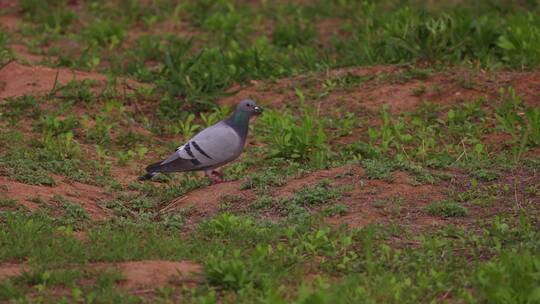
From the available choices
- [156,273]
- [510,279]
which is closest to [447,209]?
[510,279]

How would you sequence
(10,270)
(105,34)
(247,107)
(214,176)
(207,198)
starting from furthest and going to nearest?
(105,34) → (247,107) → (214,176) → (207,198) → (10,270)

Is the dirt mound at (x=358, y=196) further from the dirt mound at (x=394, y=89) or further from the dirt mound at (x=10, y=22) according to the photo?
the dirt mound at (x=10, y=22)

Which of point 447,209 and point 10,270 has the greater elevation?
point 10,270

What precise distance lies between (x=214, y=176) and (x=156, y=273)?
2.54m

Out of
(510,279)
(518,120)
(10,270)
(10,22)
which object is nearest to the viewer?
(510,279)

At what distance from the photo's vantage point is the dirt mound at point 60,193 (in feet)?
24.0

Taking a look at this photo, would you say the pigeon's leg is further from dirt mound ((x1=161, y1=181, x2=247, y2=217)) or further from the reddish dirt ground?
the reddish dirt ground

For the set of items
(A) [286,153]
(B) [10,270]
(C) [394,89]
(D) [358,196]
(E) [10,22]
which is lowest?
(E) [10,22]

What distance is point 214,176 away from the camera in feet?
27.2

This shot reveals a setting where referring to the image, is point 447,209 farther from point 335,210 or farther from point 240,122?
point 240,122

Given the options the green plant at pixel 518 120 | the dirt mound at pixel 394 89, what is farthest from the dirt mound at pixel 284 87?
the green plant at pixel 518 120

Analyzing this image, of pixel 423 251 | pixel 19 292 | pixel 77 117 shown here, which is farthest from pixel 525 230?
pixel 77 117

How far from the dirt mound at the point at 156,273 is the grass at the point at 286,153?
0.07 metres

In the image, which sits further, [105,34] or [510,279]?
[105,34]
